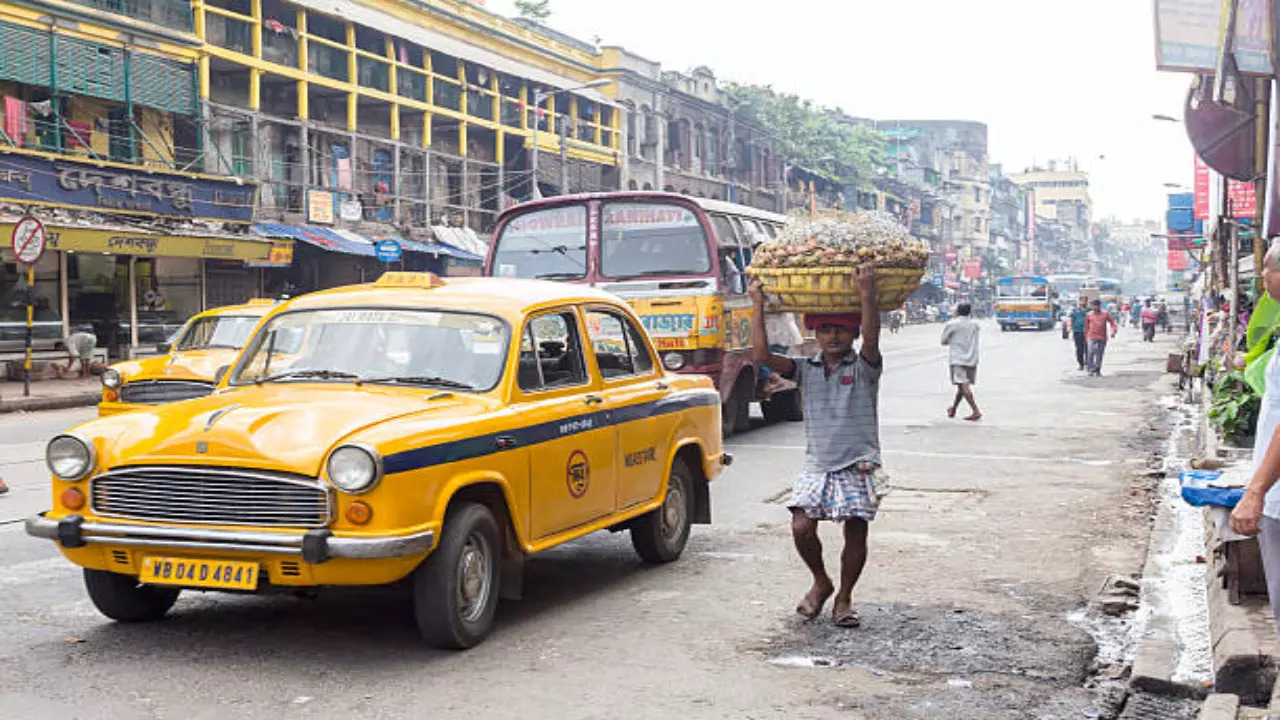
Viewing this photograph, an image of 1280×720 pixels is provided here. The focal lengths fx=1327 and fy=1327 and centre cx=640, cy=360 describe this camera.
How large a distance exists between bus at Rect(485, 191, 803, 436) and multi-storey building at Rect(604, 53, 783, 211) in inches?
1504

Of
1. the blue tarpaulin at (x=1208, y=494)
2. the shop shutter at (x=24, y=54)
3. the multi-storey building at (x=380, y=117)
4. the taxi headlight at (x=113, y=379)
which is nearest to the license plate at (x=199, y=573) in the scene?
the blue tarpaulin at (x=1208, y=494)

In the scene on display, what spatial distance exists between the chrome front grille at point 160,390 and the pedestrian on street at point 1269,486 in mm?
9978

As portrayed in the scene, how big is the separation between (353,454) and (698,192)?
186 feet

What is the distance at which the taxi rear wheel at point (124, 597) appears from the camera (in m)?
5.94

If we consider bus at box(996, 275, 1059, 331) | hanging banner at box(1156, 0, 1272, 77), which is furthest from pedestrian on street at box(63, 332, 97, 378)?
bus at box(996, 275, 1059, 331)

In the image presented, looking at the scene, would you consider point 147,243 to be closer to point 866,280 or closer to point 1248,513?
point 866,280

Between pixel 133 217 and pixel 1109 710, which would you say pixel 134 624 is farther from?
pixel 133 217

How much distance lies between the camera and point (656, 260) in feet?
47.1

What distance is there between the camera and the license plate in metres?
5.31

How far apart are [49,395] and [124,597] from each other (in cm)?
1792

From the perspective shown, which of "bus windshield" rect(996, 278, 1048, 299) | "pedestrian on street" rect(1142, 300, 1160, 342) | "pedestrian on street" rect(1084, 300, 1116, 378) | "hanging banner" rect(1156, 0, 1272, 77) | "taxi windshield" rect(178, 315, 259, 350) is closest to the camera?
"hanging banner" rect(1156, 0, 1272, 77)

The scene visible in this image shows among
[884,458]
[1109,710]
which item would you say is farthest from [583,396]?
[884,458]

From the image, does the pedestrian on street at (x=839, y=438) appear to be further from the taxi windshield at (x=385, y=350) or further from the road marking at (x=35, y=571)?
the road marking at (x=35, y=571)

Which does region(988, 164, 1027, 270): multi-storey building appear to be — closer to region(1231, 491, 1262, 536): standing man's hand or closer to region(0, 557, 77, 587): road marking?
region(0, 557, 77, 587): road marking
